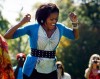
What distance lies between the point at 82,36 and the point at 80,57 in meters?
2.30

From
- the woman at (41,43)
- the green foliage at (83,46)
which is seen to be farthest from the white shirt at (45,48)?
the green foliage at (83,46)

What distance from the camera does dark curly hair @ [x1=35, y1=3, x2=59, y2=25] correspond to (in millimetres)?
6086

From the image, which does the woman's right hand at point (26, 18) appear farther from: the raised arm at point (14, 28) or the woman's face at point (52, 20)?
the woman's face at point (52, 20)

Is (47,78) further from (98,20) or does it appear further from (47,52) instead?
(98,20)

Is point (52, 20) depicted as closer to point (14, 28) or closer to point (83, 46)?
point (14, 28)

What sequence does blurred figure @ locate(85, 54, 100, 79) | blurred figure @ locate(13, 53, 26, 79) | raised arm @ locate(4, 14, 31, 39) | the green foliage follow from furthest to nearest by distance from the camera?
1. the green foliage
2. blurred figure @ locate(85, 54, 100, 79)
3. blurred figure @ locate(13, 53, 26, 79)
4. raised arm @ locate(4, 14, 31, 39)

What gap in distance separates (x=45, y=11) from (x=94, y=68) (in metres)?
5.29

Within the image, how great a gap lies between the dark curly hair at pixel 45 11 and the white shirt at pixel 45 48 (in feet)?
0.41

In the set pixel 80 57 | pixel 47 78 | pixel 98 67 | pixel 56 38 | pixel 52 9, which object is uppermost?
pixel 52 9

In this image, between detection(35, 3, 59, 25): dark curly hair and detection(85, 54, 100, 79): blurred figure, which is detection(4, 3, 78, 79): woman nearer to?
detection(35, 3, 59, 25): dark curly hair

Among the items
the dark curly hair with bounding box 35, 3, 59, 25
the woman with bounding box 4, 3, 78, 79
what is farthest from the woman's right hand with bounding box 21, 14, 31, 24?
the dark curly hair with bounding box 35, 3, 59, 25

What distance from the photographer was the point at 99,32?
43.0 metres

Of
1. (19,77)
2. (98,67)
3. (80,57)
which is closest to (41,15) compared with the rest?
(19,77)

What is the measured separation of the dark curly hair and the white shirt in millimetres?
125
